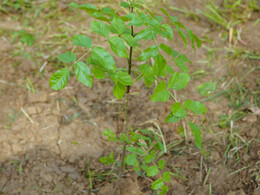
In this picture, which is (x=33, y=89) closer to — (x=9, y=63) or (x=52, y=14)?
(x=9, y=63)

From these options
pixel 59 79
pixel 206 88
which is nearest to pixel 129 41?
pixel 59 79

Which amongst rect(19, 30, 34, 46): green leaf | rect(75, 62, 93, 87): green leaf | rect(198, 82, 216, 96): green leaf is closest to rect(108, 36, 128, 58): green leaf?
rect(75, 62, 93, 87): green leaf

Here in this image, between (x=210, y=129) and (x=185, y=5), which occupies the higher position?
(x=185, y=5)

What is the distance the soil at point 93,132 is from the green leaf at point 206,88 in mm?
39

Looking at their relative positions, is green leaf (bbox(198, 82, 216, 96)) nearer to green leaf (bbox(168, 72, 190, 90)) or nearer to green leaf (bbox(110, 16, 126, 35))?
green leaf (bbox(168, 72, 190, 90))

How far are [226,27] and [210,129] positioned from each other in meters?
1.20

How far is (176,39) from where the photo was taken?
97.9 inches

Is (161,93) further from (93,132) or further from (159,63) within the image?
(93,132)

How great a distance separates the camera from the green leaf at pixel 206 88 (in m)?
2.29

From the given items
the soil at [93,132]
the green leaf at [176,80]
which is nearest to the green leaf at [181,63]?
the green leaf at [176,80]

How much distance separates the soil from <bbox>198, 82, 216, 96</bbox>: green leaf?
0.04 metres

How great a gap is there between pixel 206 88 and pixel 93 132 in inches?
39.8

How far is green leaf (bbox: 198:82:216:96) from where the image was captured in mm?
2295

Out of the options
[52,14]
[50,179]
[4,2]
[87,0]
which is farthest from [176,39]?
[4,2]
